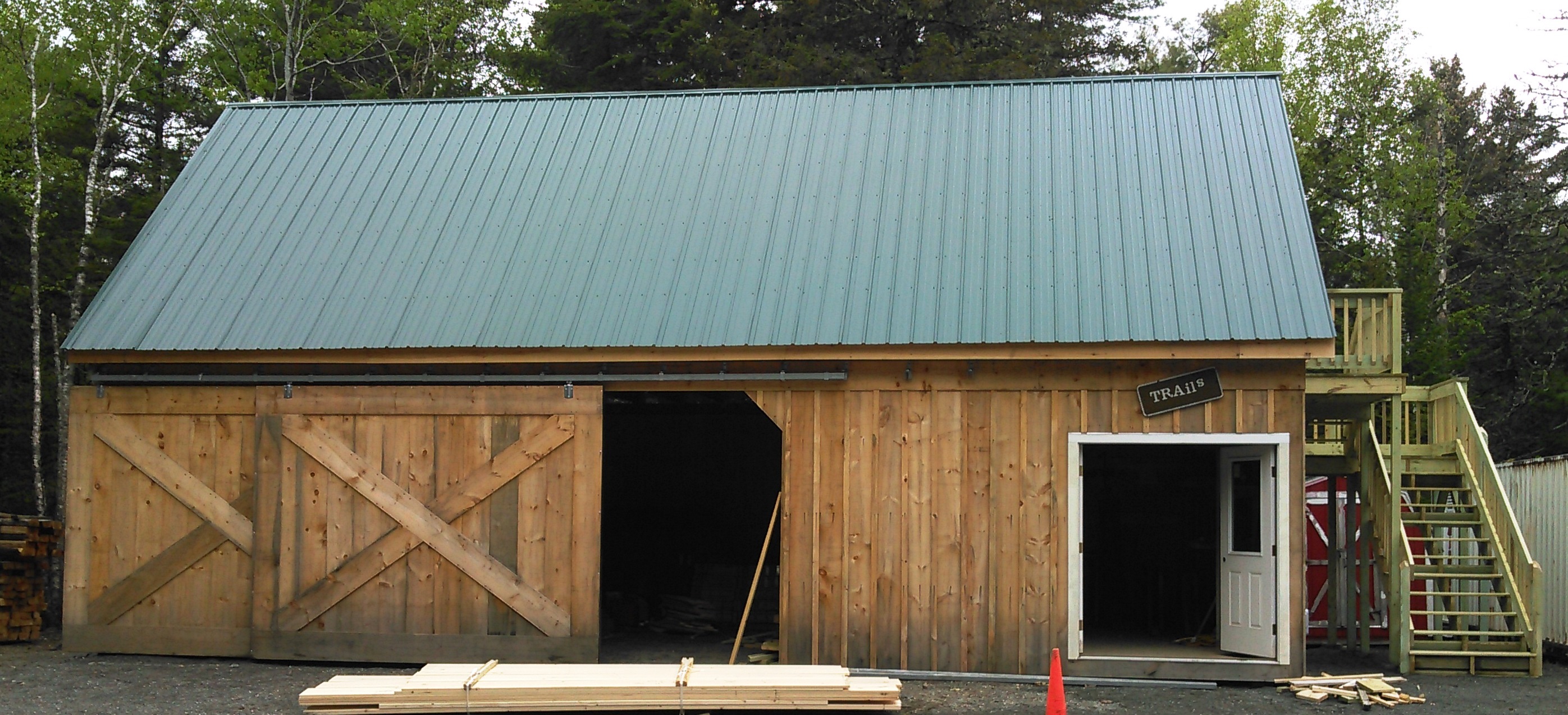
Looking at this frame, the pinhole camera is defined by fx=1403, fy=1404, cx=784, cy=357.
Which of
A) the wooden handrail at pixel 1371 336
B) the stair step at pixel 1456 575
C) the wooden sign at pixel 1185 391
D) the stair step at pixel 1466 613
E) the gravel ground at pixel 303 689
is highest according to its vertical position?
the wooden handrail at pixel 1371 336

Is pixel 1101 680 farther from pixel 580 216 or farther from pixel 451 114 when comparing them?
pixel 451 114

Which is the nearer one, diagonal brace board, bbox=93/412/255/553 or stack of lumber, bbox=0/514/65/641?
diagonal brace board, bbox=93/412/255/553

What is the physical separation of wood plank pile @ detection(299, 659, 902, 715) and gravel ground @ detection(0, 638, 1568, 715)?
2.58 ft

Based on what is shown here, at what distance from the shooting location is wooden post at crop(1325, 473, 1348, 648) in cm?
1614

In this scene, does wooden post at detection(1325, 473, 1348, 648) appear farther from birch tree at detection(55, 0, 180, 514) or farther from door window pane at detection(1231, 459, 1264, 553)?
birch tree at detection(55, 0, 180, 514)

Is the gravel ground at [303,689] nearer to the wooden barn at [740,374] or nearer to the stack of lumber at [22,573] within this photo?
the wooden barn at [740,374]

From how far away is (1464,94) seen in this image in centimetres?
3872

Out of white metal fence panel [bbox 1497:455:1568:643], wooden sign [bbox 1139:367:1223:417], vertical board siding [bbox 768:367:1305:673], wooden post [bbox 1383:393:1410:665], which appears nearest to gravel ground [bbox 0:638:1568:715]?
vertical board siding [bbox 768:367:1305:673]

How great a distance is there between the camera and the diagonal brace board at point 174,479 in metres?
12.9

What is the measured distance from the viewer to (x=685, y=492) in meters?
18.0

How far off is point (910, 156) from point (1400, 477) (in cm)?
578

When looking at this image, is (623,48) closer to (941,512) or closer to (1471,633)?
(941,512)

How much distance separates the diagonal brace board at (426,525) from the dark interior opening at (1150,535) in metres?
6.79

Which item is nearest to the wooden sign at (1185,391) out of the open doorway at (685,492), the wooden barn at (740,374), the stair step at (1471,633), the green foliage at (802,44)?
the wooden barn at (740,374)
